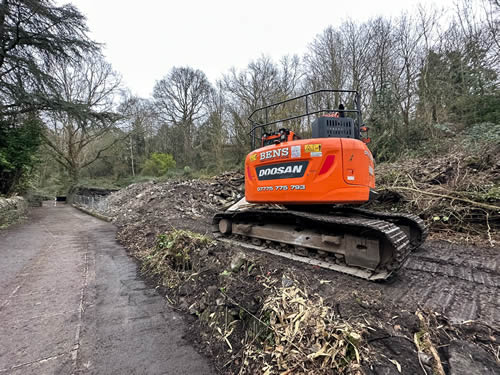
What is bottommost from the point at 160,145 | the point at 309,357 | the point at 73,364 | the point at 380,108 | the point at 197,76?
the point at 73,364

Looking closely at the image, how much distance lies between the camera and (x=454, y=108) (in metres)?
11.0

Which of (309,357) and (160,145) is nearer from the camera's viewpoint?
(309,357)

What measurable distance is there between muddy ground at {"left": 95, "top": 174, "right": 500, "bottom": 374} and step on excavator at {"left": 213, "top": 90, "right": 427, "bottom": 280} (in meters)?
0.30

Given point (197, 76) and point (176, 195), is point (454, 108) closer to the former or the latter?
point (176, 195)

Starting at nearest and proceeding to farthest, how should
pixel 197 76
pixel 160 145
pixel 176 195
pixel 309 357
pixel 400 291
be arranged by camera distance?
pixel 309 357 → pixel 400 291 → pixel 176 195 → pixel 197 76 → pixel 160 145

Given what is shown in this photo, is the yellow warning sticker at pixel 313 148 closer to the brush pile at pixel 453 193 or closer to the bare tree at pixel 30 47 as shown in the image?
the brush pile at pixel 453 193

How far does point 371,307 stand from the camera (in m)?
2.12

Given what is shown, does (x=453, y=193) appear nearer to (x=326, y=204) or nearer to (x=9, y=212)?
(x=326, y=204)

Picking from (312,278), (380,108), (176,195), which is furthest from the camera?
(380,108)

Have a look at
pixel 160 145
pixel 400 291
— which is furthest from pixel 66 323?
pixel 160 145

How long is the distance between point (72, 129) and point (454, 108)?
1167 inches

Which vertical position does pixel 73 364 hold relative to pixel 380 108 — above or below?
below

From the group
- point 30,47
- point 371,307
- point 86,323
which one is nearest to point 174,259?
point 86,323

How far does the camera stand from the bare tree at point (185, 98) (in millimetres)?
26656
